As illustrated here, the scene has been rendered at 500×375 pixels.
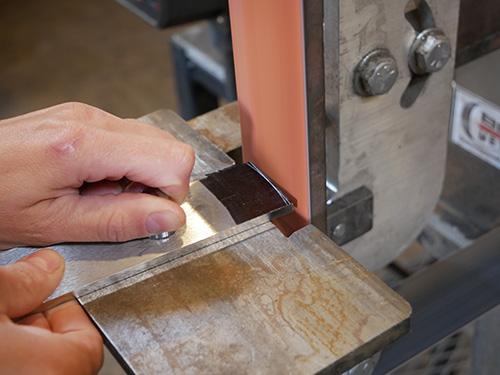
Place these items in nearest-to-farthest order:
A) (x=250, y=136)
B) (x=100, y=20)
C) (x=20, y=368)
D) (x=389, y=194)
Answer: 1. (x=20, y=368)
2. (x=250, y=136)
3. (x=389, y=194)
4. (x=100, y=20)

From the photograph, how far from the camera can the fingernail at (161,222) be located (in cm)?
58

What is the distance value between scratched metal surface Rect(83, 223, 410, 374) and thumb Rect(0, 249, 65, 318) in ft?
0.14

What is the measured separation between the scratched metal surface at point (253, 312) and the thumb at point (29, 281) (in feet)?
0.14

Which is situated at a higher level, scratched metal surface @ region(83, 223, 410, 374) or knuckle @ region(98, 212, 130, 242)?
knuckle @ region(98, 212, 130, 242)

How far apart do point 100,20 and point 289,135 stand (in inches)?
115

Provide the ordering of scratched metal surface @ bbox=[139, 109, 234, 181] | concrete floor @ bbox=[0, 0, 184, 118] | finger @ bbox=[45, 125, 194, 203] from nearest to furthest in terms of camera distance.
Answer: finger @ bbox=[45, 125, 194, 203] < scratched metal surface @ bbox=[139, 109, 234, 181] < concrete floor @ bbox=[0, 0, 184, 118]

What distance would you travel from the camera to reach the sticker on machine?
0.93 metres

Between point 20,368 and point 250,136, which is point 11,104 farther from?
point 20,368

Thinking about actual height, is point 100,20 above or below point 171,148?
below

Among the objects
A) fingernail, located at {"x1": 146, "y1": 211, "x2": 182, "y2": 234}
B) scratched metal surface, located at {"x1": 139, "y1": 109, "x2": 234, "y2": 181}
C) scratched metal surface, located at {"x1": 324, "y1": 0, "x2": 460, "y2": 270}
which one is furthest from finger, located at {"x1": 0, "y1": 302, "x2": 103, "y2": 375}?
scratched metal surface, located at {"x1": 324, "y1": 0, "x2": 460, "y2": 270}

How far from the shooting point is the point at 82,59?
9.77 feet

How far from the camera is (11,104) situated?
267 cm

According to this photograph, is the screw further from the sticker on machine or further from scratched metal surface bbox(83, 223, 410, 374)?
the sticker on machine

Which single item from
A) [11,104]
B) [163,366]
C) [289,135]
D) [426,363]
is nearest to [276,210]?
[289,135]
